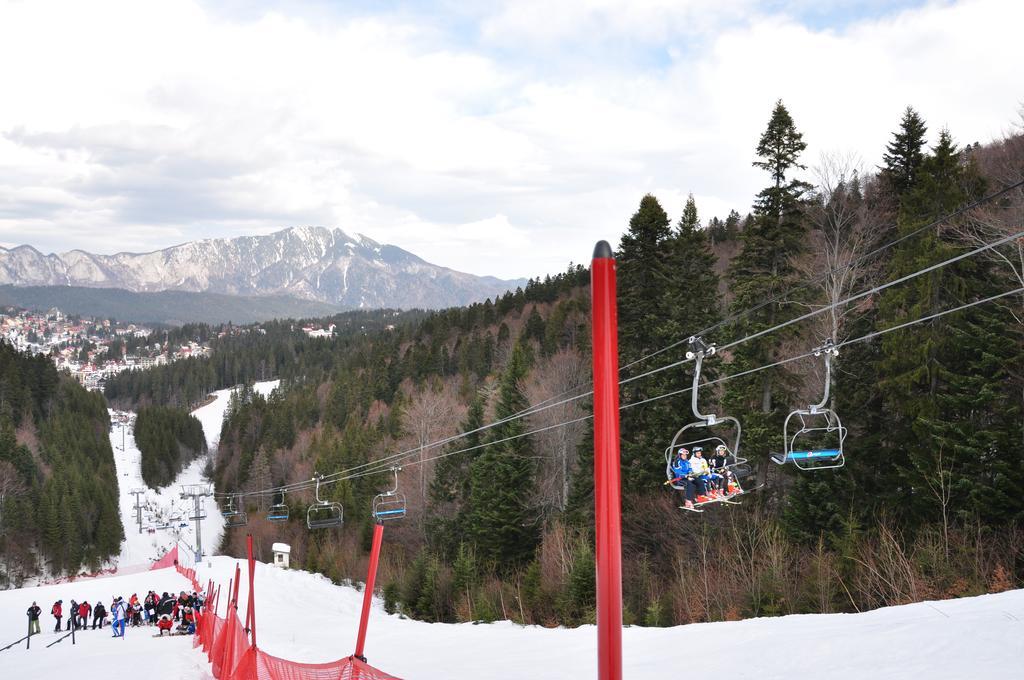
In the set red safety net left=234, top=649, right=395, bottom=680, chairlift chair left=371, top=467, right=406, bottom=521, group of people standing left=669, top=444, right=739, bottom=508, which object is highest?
group of people standing left=669, top=444, right=739, bottom=508

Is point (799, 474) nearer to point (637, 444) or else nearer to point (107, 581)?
point (637, 444)

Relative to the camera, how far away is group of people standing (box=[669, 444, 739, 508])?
12875mm

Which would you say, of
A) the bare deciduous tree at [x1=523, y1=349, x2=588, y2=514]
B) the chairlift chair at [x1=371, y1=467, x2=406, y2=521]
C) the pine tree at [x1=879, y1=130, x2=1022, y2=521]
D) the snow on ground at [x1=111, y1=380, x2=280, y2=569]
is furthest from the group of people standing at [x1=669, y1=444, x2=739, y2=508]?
the snow on ground at [x1=111, y1=380, x2=280, y2=569]

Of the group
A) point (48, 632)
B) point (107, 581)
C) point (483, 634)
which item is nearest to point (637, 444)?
point (483, 634)

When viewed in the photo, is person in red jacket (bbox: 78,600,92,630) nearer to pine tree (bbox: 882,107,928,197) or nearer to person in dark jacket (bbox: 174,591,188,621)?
person in dark jacket (bbox: 174,591,188,621)

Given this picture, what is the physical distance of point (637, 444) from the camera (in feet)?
107

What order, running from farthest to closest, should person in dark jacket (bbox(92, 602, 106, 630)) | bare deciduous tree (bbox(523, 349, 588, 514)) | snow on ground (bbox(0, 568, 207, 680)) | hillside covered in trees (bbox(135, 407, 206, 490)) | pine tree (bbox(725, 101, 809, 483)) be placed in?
1. hillside covered in trees (bbox(135, 407, 206, 490))
2. bare deciduous tree (bbox(523, 349, 588, 514))
3. person in dark jacket (bbox(92, 602, 106, 630))
4. pine tree (bbox(725, 101, 809, 483))
5. snow on ground (bbox(0, 568, 207, 680))

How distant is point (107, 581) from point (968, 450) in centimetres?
4063

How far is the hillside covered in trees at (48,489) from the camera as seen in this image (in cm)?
8006

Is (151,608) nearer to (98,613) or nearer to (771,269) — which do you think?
(98,613)

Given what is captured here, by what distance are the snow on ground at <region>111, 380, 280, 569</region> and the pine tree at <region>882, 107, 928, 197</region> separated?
74.3m

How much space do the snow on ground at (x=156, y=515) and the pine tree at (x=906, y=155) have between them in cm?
7430

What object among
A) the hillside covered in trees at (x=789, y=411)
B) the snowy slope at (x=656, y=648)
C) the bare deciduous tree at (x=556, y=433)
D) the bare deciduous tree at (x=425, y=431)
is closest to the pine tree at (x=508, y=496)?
the hillside covered in trees at (x=789, y=411)

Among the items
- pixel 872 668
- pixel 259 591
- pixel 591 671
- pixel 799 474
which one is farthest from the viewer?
pixel 259 591
